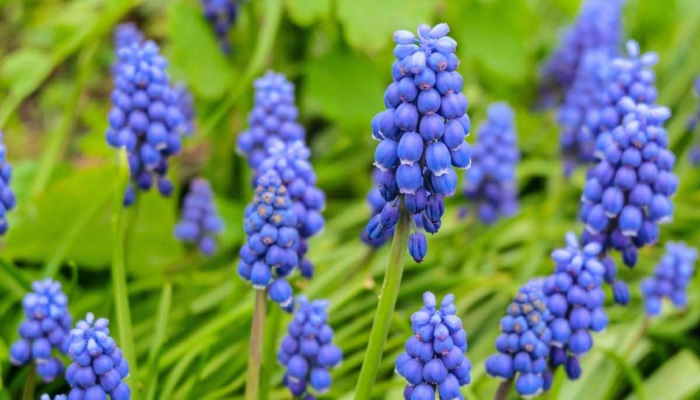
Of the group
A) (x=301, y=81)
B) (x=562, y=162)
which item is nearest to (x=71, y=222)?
(x=301, y=81)

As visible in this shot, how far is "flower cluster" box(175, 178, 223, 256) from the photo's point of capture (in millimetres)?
4406

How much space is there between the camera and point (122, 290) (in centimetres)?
326

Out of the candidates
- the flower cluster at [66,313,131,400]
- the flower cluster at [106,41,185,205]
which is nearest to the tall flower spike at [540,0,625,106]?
the flower cluster at [106,41,185,205]

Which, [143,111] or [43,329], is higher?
[143,111]

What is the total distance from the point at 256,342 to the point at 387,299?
639 mm

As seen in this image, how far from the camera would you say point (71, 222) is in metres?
4.51

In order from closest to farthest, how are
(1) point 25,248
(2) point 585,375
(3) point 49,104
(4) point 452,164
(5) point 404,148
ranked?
(5) point 404,148, (4) point 452,164, (2) point 585,375, (1) point 25,248, (3) point 49,104

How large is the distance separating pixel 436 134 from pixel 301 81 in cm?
341

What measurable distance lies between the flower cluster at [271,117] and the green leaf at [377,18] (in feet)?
2.34

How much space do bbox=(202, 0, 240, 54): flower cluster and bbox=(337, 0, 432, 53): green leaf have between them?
0.84 meters

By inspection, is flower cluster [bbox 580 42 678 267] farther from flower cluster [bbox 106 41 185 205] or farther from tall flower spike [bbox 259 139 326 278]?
flower cluster [bbox 106 41 185 205]

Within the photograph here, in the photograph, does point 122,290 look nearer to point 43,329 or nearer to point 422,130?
point 43,329

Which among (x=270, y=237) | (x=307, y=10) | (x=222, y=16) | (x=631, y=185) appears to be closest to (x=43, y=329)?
(x=270, y=237)

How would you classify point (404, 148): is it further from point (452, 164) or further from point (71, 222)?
point (71, 222)
